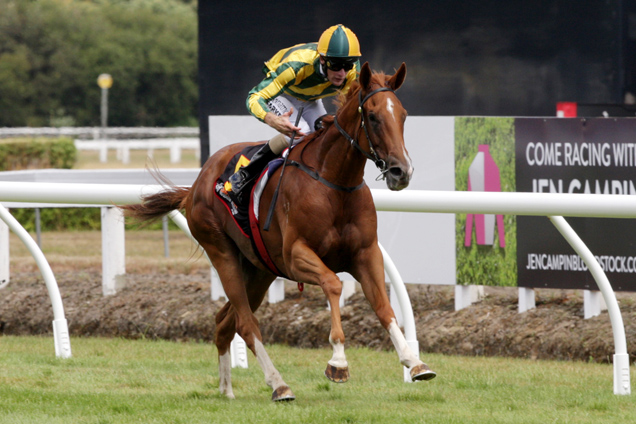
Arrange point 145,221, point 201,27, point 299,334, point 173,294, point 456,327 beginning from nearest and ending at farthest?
point 145,221
point 456,327
point 299,334
point 173,294
point 201,27

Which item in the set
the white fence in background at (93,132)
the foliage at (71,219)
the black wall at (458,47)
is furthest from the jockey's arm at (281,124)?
the white fence in background at (93,132)

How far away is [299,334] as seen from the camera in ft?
24.0

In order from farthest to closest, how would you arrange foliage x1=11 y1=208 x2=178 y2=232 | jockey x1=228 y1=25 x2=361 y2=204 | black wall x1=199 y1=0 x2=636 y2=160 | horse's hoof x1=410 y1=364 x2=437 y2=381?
foliage x1=11 y1=208 x2=178 y2=232 → black wall x1=199 y1=0 x2=636 y2=160 → jockey x1=228 y1=25 x2=361 y2=204 → horse's hoof x1=410 y1=364 x2=437 y2=381

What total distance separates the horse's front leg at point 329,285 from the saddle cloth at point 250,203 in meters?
0.48

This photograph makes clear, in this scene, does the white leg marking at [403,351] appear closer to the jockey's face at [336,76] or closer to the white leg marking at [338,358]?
the white leg marking at [338,358]

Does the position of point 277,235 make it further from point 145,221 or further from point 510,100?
point 510,100

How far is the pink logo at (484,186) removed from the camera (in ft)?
22.8

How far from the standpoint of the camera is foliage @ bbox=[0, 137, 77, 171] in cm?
1744

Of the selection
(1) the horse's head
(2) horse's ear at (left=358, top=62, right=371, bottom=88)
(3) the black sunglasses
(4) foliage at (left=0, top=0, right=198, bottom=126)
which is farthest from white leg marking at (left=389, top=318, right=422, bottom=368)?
(4) foliage at (left=0, top=0, right=198, bottom=126)

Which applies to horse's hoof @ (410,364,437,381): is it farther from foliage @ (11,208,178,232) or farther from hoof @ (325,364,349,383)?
foliage @ (11,208,178,232)

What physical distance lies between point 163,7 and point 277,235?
50389 millimetres

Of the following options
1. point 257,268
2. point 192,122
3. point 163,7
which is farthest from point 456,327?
point 163,7

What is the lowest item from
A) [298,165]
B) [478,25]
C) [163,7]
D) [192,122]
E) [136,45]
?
[298,165]

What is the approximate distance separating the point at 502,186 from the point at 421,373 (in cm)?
288
